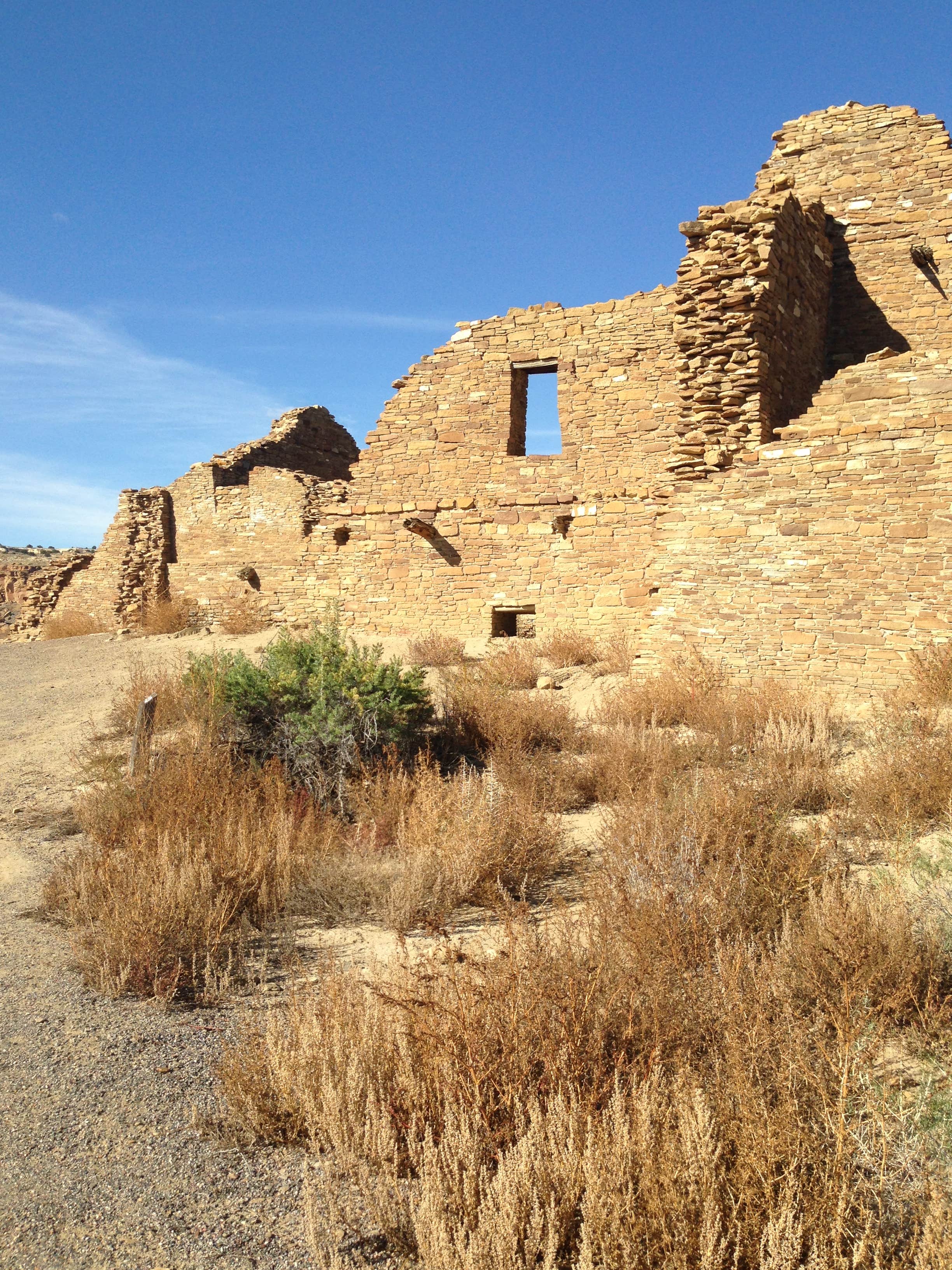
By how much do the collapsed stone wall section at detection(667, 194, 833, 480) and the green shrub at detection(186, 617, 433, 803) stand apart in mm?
4162

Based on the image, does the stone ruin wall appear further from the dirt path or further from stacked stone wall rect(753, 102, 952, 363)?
the dirt path

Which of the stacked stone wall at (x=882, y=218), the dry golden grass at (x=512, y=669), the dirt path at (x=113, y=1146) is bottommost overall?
the dirt path at (x=113, y=1146)

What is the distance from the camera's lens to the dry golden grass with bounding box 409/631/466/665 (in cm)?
1142

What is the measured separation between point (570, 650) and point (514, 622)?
2.37m

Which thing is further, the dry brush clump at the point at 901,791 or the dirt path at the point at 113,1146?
the dry brush clump at the point at 901,791

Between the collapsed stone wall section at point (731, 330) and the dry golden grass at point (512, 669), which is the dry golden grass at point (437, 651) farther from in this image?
the collapsed stone wall section at point (731, 330)

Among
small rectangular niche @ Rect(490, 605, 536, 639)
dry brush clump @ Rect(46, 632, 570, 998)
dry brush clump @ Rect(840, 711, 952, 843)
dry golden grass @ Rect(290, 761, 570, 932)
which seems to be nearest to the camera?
dry brush clump @ Rect(46, 632, 570, 998)

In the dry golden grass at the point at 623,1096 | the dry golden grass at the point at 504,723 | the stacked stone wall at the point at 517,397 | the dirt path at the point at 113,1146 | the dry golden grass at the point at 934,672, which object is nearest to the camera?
the dry golden grass at the point at 623,1096

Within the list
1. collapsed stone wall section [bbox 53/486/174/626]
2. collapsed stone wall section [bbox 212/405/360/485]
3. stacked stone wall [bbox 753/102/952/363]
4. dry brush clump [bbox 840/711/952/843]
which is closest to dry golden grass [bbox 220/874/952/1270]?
dry brush clump [bbox 840/711/952/843]

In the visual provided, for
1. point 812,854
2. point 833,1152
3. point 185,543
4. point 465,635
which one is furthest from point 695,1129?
point 185,543

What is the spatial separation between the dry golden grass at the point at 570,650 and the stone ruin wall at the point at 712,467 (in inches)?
24.2

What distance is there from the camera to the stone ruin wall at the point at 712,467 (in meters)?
8.26

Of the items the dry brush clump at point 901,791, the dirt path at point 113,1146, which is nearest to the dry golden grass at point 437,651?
the dry brush clump at point 901,791

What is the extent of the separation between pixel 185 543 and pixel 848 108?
14203 millimetres
